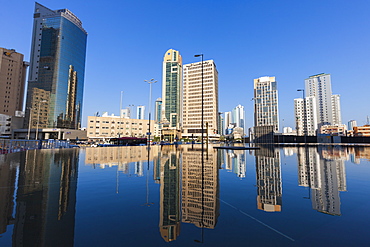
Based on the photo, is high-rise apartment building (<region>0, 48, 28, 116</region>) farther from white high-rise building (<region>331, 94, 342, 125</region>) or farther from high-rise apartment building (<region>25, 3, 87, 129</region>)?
white high-rise building (<region>331, 94, 342, 125</region>)

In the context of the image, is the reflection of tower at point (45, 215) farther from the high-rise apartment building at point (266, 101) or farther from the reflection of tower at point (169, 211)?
the high-rise apartment building at point (266, 101)

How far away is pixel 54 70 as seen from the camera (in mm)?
109062

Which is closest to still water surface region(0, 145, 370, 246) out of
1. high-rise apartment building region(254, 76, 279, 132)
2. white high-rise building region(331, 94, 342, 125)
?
high-rise apartment building region(254, 76, 279, 132)

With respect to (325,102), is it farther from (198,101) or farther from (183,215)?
(183,215)

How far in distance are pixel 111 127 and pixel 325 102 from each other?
200m

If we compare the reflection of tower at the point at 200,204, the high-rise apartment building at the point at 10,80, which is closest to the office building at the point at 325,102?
the reflection of tower at the point at 200,204

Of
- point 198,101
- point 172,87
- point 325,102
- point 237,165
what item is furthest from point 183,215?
point 325,102

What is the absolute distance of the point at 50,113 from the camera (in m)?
108

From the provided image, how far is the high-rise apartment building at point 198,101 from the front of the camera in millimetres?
151375

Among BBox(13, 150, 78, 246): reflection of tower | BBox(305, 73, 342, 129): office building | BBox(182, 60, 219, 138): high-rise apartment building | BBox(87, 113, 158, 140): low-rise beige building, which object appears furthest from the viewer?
BBox(305, 73, 342, 129): office building

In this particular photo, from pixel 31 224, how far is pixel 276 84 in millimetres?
178359

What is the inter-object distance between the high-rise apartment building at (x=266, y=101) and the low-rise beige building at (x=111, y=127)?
10112 cm

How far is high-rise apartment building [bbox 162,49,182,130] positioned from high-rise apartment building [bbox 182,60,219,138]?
22.8m

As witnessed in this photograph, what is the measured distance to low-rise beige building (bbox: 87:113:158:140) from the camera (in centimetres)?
11681
